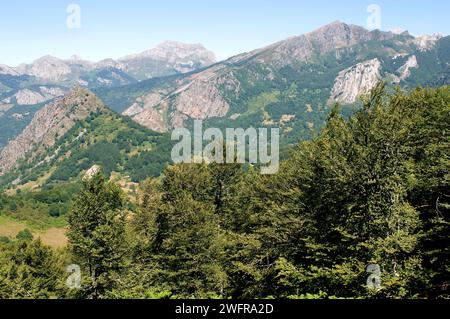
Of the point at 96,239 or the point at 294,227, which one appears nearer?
the point at 294,227

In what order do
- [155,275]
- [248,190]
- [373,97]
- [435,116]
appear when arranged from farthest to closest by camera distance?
[248,190]
[155,275]
[435,116]
[373,97]

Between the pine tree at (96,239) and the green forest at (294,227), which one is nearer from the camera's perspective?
the green forest at (294,227)

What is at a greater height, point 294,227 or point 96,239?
point 294,227

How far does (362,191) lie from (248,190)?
23255mm

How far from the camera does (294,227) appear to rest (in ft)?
137

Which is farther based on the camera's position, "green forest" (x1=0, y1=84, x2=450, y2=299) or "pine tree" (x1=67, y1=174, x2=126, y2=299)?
"pine tree" (x1=67, y1=174, x2=126, y2=299)

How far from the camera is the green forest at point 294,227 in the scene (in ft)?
105

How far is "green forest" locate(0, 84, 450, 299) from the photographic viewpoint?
105ft

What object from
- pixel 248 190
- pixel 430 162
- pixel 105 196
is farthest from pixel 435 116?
pixel 105 196

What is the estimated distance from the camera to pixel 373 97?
36688 millimetres
